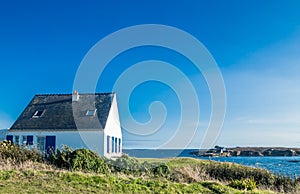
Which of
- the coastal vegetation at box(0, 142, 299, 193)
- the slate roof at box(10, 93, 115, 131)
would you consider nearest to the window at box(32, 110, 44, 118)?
the slate roof at box(10, 93, 115, 131)

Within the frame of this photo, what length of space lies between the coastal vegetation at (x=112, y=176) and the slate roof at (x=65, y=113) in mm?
7160

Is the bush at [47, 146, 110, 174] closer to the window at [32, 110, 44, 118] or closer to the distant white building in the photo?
the window at [32, 110, 44, 118]

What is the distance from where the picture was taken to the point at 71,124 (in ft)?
71.5

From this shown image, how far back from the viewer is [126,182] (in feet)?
33.7

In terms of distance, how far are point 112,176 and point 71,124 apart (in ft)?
37.7

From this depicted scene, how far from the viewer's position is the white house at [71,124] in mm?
21219

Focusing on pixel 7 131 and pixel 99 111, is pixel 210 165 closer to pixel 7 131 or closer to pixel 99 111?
pixel 99 111

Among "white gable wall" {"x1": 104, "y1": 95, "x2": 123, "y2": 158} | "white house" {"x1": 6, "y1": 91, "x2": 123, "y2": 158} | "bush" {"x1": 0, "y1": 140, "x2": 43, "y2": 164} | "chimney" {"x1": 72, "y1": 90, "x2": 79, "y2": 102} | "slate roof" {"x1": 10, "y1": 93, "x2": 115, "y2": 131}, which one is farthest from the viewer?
"chimney" {"x1": 72, "y1": 90, "x2": 79, "y2": 102}

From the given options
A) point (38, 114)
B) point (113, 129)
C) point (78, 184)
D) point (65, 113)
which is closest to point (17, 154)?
point (78, 184)

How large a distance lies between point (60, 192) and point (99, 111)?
13.8 meters

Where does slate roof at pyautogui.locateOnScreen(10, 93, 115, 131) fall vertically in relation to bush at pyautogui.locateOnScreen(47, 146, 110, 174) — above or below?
above

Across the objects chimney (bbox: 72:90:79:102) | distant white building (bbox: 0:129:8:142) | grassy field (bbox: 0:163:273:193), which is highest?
chimney (bbox: 72:90:79:102)

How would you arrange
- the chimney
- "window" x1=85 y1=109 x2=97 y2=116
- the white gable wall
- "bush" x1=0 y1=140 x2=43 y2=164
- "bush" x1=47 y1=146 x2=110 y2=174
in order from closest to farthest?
1. "bush" x1=47 y1=146 x2=110 y2=174
2. "bush" x1=0 y1=140 x2=43 y2=164
3. the white gable wall
4. "window" x1=85 y1=109 x2=97 y2=116
5. the chimney

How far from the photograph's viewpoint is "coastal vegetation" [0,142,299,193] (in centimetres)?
940
